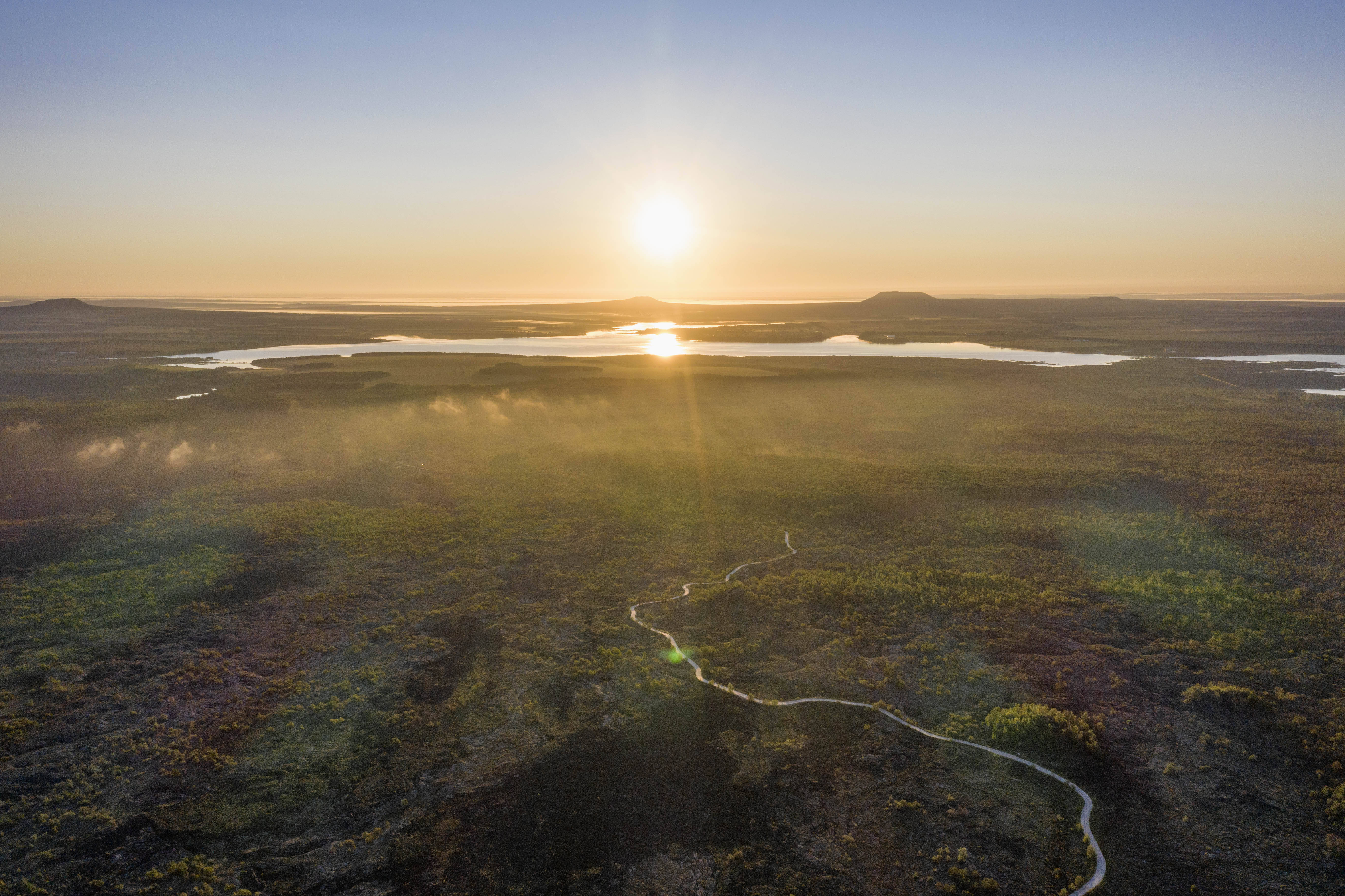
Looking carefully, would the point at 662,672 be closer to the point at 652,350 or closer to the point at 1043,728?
the point at 1043,728

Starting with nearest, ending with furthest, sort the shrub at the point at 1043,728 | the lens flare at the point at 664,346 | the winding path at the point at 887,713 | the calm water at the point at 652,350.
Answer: the winding path at the point at 887,713 → the shrub at the point at 1043,728 → the calm water at the point at 652,350 → the lens flare at the point at 664,346

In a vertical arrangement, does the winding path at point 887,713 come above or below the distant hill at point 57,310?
below

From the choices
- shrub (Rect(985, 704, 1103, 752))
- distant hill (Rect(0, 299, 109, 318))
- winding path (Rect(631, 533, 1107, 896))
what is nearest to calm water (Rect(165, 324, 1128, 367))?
winding path (Rect(631, 533, 1107, 896))

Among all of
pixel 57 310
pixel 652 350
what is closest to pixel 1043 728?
pixel 652 350

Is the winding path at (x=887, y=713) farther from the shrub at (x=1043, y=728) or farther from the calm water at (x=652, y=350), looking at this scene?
the calm water at (x=652, y=350)

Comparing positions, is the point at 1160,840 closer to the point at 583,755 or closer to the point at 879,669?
the point at 879,669

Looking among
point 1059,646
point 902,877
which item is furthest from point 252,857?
point 1059,646

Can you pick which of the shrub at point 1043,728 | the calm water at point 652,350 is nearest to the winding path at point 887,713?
the shrub at point 1043,728
